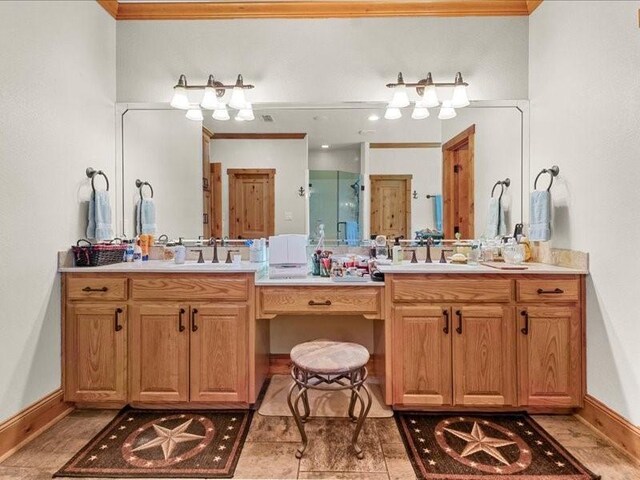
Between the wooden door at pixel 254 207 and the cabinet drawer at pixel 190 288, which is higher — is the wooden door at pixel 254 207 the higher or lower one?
the higher one

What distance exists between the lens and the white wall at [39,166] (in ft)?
6.07

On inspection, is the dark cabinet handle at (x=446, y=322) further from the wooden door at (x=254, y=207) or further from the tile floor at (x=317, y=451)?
the wooden door at (x=254, y=207)

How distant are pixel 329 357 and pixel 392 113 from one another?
1835 mm

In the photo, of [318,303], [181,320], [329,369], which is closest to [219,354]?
[181,320]

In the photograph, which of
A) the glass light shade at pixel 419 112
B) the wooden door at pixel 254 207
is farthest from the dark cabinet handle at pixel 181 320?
the glass light shade at pixel 419 112

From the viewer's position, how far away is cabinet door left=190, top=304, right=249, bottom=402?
84.1 inches

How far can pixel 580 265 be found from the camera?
2127 mm

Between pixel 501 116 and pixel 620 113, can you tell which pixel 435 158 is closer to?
pixel 501 116

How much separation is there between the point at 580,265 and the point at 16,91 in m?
3.29

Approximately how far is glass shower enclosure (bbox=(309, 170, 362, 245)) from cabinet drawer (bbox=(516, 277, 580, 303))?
1157 mm

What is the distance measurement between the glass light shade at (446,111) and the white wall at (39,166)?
2.49 meters

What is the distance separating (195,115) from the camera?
2.72m

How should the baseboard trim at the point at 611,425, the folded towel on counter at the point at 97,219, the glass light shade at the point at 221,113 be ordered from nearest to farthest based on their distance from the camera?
the baseboard trim at the point at 611,425
the folded towel on counter at the point at 97,219
the glass light shade at the point at 221,113

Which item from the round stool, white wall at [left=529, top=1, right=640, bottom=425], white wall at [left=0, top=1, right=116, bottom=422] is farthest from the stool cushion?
white wall at [left=0, top=1, right=116, bottom=422]
